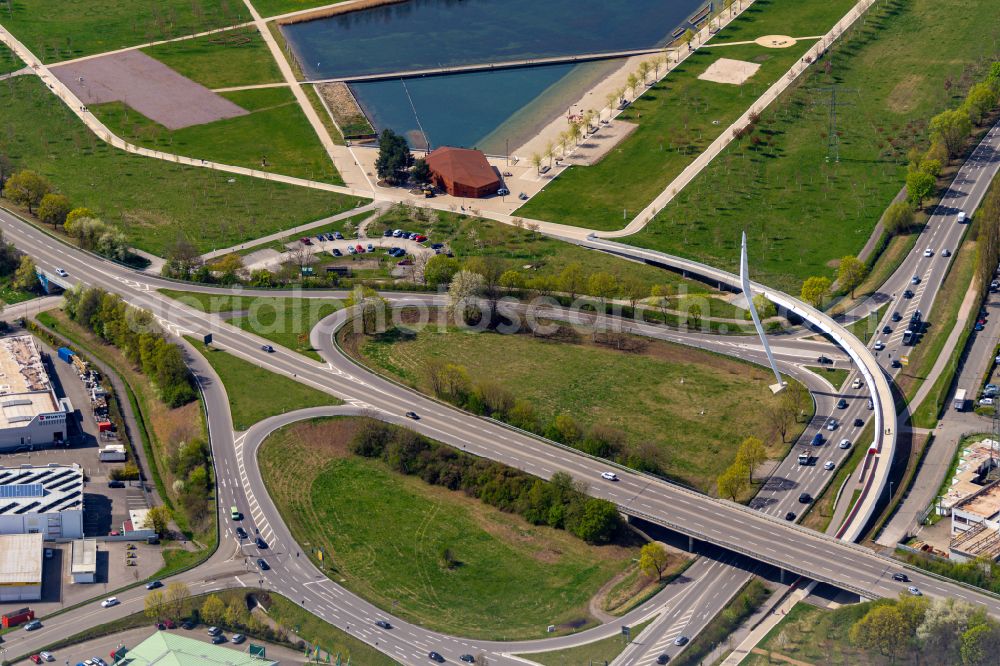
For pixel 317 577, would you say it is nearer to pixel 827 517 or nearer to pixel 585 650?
pixel 585 650

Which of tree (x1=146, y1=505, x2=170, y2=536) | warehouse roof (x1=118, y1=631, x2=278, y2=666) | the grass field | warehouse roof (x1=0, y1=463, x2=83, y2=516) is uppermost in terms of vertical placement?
warehouse roof (x1=0, y1=463, x2=83, y2=516)

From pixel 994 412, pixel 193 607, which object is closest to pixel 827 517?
pixel 994 412

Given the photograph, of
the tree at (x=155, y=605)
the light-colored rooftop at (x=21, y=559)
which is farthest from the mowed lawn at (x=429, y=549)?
the light-colored rooftop at (x=21, y=559)

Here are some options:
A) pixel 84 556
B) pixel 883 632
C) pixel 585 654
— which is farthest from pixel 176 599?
pixel 883 632

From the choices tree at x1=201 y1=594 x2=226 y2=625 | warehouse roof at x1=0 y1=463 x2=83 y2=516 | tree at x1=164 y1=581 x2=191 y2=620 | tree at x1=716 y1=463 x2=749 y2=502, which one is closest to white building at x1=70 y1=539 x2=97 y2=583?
warehouse roof at x1=0 y1=463 x2=83 y2=516

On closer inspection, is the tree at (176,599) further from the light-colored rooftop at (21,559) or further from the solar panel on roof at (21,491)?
the solar panel on roof at (21,491)

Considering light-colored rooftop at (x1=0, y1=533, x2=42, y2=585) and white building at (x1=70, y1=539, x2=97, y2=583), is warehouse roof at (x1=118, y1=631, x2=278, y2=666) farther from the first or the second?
light-colored rooftop at (x1=0, y1=533, x2=42, y2=585)

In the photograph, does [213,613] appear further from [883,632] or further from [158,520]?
[883,632]
